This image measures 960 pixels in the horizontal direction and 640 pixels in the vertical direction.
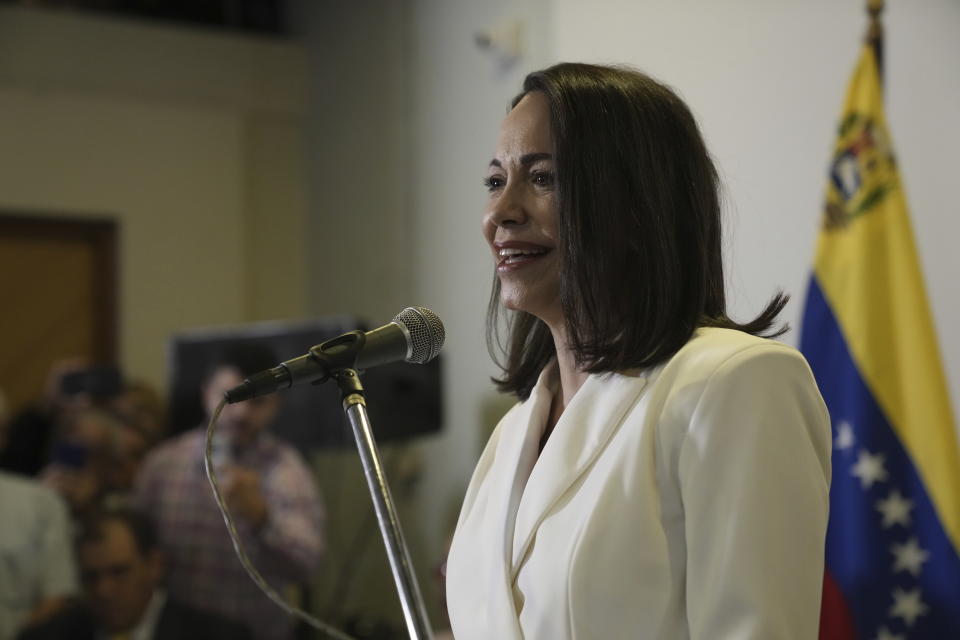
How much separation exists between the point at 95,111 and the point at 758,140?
3.97m

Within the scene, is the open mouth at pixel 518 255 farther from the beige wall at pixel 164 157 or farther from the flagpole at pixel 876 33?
the beige wall at pixel 164 157

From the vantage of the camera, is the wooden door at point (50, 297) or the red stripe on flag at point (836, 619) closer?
the red stripe on flag at point (836, 619)

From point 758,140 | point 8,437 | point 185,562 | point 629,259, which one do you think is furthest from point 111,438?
point 629,259

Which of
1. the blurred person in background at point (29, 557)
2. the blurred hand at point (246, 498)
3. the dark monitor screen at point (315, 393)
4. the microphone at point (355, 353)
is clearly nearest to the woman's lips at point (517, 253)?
the microphone at point (355, 353)

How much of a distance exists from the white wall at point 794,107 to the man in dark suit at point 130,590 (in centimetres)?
220

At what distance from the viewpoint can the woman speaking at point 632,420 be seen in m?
1.13

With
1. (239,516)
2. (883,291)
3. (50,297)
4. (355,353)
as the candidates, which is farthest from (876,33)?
(50,297)

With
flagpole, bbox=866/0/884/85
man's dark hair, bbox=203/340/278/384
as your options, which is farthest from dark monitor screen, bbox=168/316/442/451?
flagpole, bbox=866/0/884/85

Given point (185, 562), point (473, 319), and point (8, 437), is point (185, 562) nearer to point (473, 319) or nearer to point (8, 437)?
point (8, 437)

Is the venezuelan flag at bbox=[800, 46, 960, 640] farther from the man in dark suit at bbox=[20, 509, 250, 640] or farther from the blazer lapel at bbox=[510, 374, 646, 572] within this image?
the man in dark suit at bbox=[20, 509, 250, 640]

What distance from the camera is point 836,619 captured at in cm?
248

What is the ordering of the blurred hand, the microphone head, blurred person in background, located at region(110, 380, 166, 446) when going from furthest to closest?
blurred person in background, located at region(110, 380, 166, 446) < the blurred hand < the microphone head

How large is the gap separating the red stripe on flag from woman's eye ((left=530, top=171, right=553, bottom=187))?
1454 mm

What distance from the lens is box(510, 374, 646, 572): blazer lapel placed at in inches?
50.9
